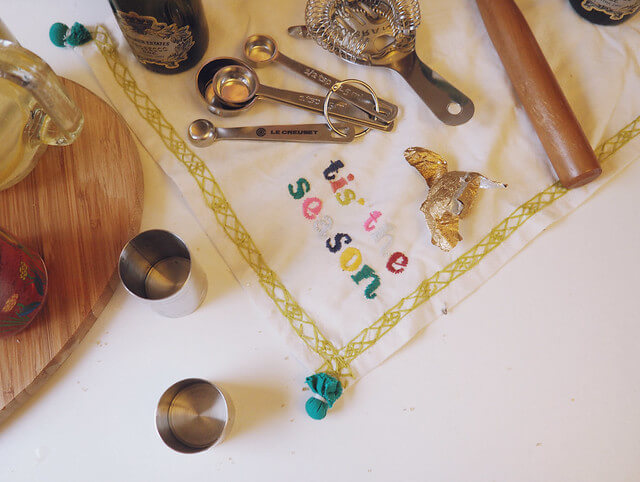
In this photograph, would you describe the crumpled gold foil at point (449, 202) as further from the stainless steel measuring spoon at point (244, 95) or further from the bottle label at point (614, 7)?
the bottle label at point (614, 7)

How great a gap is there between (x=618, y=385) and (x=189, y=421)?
1.32ft

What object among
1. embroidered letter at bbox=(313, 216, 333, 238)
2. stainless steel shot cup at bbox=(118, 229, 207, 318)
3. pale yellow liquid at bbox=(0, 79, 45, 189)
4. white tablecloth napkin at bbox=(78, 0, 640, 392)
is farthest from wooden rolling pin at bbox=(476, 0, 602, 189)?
pale yellow liquid at bbox=(0, 79, 45, 189)

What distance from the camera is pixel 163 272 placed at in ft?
1.61

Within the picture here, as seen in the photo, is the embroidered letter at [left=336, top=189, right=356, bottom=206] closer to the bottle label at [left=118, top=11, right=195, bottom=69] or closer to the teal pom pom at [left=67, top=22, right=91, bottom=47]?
the bottle label at [left=118, top=11, right=195, bottom=69]

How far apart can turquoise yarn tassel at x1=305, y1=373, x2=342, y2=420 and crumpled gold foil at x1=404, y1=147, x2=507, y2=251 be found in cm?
17

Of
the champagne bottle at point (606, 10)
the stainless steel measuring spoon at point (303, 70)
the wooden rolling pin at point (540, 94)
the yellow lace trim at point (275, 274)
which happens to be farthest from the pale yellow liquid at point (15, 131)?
the champagne bottle at point (606, 10)

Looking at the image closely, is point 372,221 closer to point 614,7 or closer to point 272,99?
point 272,99

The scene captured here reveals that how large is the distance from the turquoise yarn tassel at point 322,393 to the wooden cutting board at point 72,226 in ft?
0.71

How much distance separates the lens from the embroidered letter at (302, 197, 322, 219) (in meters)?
0.52

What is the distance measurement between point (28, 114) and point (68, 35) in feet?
0.44

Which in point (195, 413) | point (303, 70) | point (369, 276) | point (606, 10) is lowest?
point (195, 413)

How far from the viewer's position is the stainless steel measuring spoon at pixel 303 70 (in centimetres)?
54

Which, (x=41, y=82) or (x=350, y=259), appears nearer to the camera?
(x=41, y=82)

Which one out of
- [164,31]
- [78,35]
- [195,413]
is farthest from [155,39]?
[195,413]
